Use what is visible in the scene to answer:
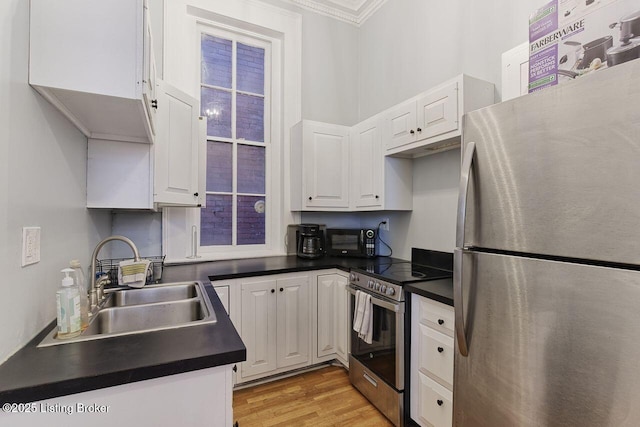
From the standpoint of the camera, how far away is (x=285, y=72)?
3.04 meters

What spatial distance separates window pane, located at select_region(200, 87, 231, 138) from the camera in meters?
2.79

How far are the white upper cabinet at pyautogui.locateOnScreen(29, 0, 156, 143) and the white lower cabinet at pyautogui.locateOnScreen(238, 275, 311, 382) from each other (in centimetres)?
147

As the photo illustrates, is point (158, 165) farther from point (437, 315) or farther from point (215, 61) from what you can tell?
point (437, 315)

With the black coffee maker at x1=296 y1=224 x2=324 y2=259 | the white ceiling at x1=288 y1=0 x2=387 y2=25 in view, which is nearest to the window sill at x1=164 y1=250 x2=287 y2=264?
the black coffee maker at x1=296 y1=224 x2=324 y2=259

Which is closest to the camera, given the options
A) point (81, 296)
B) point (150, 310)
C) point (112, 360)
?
point (112, 360)

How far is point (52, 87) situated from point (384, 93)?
Result: 103 inches

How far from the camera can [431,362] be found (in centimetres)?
165

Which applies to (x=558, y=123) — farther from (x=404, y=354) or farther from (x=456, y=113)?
(x=404, y=354)

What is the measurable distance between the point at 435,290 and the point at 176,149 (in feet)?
5.78

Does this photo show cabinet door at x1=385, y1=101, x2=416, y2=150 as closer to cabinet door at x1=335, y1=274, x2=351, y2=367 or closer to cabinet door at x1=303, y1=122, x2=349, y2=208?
cabinet door at x1=303, y1=122, x2=349, y2=208

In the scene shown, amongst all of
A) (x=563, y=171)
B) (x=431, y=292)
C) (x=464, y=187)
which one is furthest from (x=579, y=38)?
(x=431, y=292)

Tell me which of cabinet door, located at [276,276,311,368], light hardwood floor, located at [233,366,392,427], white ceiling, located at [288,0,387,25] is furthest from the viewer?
white ceiling, located at [288,0,387,25]

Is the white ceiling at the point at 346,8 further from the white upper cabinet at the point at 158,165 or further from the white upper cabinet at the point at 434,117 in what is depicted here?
the white upper cabinet at the point at 158,165

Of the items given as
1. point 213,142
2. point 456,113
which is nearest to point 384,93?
point 456,113
